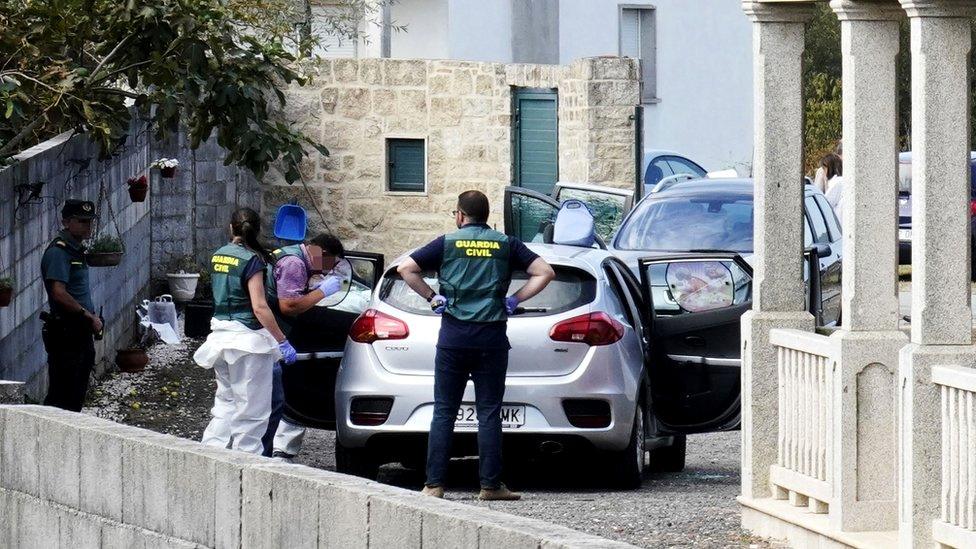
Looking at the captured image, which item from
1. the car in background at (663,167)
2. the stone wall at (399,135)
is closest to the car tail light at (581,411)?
the stone wall at (399,135)

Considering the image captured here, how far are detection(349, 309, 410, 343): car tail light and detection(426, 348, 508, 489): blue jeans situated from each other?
0.78 m

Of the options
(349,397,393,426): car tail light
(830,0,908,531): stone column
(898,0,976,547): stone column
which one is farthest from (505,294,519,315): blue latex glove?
(898,0,976,547): stone column

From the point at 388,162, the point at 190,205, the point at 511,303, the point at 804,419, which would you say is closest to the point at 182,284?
the point at 190,205

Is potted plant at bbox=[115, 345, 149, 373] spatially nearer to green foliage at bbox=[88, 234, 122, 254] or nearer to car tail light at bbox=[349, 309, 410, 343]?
green foliage at bbox=[88, 234, 122, 254]

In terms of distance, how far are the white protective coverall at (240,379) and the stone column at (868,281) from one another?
3826 mm

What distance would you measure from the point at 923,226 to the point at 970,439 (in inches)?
34.8

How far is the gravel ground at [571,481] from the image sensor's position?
9.89 meters

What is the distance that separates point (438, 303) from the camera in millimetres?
10594

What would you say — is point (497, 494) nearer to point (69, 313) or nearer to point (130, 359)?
point (69, 313)

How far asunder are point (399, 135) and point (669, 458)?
12.8 m

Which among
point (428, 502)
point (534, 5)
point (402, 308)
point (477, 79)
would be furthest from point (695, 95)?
point (428, 502)

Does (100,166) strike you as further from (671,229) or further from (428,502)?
(428,502)

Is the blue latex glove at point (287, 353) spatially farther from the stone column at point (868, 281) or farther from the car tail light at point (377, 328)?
the stone column at point (868, 281)

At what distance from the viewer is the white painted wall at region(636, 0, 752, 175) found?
1491 inches
